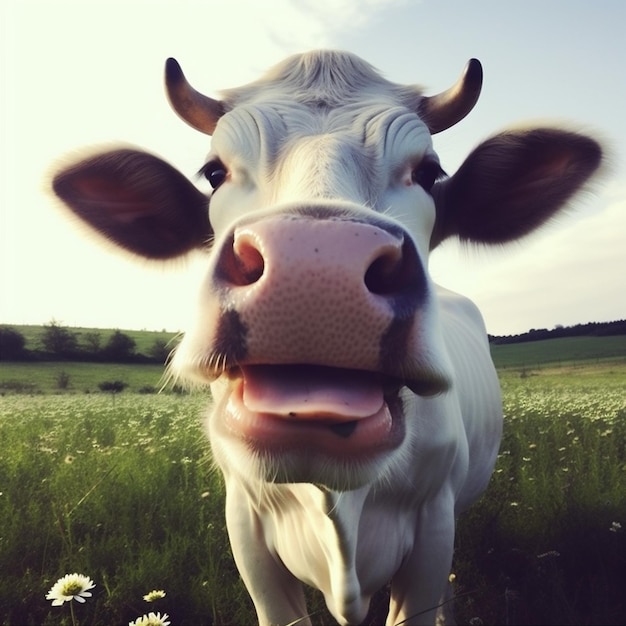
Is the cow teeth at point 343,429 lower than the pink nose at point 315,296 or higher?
lower

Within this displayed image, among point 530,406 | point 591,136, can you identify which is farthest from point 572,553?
point 530,406

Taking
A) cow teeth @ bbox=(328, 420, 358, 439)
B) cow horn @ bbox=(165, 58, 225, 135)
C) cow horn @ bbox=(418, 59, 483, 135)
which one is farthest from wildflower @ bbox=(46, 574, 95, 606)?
cow horn @ bbox=(418, 59, 483, 135)

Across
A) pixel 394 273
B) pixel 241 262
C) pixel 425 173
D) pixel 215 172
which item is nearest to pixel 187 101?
pixel 215 172

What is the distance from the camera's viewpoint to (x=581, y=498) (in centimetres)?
441

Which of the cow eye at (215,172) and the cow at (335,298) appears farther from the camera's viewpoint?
the cow eye at (215,172)

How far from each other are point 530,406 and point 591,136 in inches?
231

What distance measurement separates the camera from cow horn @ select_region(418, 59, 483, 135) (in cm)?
301

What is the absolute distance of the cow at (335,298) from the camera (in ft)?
4.76

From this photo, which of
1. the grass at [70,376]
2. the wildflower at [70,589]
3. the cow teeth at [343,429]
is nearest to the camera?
the cow teeth at [343,429]

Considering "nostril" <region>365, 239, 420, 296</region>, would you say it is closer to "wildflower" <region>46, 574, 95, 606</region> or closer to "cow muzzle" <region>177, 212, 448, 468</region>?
"cow muzzle" <region>177, 212, 448, 468</region>

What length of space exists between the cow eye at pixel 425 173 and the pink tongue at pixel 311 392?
1299 mm

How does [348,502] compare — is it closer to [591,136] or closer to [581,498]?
[591,136]

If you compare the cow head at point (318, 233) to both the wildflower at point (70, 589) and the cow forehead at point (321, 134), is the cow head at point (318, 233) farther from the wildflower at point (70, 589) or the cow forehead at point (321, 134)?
the wildflower at point (70, 589)

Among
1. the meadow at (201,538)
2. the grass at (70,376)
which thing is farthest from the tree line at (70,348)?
the meadow at (201,538)
